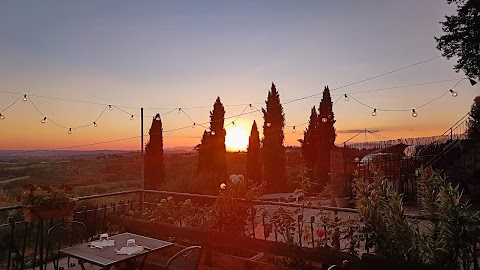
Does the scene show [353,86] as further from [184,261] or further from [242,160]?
[242,160]

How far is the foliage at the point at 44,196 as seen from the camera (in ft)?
12.6

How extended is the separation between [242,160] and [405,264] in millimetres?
23860

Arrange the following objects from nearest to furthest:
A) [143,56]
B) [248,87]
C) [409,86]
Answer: [143,56], [409,86], [248,87]

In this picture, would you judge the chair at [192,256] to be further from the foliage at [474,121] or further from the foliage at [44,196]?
the foliage at [474,121]

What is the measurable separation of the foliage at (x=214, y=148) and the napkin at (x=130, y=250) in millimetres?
13667

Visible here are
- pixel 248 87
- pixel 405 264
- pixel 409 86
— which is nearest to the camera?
pixel 405 264

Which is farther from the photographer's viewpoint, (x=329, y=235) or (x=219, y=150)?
(x=219, y=150)

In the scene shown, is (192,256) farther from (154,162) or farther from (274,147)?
(274,147)

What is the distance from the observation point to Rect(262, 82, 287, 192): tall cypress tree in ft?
59.7

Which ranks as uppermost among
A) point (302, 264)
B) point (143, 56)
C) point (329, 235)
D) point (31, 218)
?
point (143, 56)

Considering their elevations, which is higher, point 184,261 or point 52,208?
point 52,208

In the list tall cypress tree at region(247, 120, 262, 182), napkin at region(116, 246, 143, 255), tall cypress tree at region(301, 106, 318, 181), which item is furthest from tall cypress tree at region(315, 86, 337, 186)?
napkin at region(116, 246, 143, 255)

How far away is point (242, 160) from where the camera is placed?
86.8 ft

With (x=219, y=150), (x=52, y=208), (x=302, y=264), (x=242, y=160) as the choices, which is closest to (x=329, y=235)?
(x=302, y=264)
